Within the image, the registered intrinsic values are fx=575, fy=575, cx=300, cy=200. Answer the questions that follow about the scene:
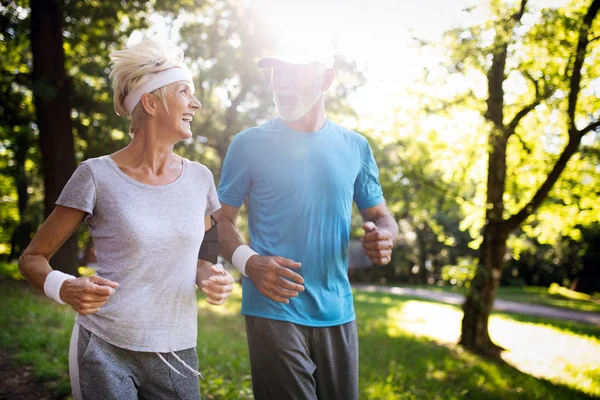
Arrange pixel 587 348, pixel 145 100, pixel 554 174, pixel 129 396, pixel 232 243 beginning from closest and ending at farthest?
Result: pixel 129 396
pixel 145 100
pixel 232 243
pixel 554 174
pixel 587 348

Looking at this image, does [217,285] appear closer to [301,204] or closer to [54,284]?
[54,284]

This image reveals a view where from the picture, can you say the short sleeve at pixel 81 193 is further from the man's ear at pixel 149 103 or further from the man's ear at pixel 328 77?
the man's ear at pixel 328 77

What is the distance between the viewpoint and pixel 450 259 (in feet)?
150

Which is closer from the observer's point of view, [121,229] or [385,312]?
[121,229]

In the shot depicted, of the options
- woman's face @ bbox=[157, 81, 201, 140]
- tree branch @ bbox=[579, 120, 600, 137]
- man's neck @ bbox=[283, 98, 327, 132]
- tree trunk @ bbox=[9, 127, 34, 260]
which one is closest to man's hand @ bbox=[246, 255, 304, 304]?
woman's face @ bbox=[157, 81, 201, 140]

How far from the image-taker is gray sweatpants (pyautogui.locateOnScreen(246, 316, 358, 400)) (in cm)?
292

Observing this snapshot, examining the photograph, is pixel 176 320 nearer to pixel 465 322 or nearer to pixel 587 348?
pixel 465 322

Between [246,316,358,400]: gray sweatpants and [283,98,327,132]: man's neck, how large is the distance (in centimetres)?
109

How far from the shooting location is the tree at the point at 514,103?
7953mm

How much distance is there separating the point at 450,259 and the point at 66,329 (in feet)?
132

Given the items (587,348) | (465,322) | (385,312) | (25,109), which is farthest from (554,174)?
(25,109)

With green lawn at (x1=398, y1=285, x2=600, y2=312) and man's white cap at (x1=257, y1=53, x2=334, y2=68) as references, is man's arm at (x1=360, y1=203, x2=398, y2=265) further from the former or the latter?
green lawn at (x1=398, y1=285, x2=600, y2=312)

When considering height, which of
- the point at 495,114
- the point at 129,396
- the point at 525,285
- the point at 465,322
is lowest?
the point at 525,285

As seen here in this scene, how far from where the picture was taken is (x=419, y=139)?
1336cm
